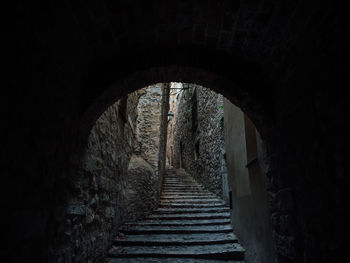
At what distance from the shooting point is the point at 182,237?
4.41 metres

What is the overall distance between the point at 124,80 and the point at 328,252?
1.97 m

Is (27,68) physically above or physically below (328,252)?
above

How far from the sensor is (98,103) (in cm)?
218

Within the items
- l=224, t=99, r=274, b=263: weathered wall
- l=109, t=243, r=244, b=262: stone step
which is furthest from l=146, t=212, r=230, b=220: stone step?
l=109, t=243, r=244, b=262: stone step

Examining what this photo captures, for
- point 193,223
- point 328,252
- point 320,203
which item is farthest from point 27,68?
point 193,223

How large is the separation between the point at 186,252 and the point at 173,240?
0.52m

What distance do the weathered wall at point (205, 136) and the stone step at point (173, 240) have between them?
259 cm

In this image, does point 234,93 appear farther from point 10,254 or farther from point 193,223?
point 193,223

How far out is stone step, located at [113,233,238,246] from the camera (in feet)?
13.5

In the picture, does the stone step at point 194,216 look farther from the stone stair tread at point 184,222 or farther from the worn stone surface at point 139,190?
the worn stone surface at point 139,190

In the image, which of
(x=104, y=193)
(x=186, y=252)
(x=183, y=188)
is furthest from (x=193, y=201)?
(x=104, y=193)

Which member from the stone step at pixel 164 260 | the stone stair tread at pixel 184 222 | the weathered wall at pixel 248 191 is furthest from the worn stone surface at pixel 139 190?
the weathered wall at pixel 248 191

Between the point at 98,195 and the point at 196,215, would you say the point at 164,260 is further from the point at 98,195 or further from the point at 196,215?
the point at 196,215

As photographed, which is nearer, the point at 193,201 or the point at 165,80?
the point at 165,80
